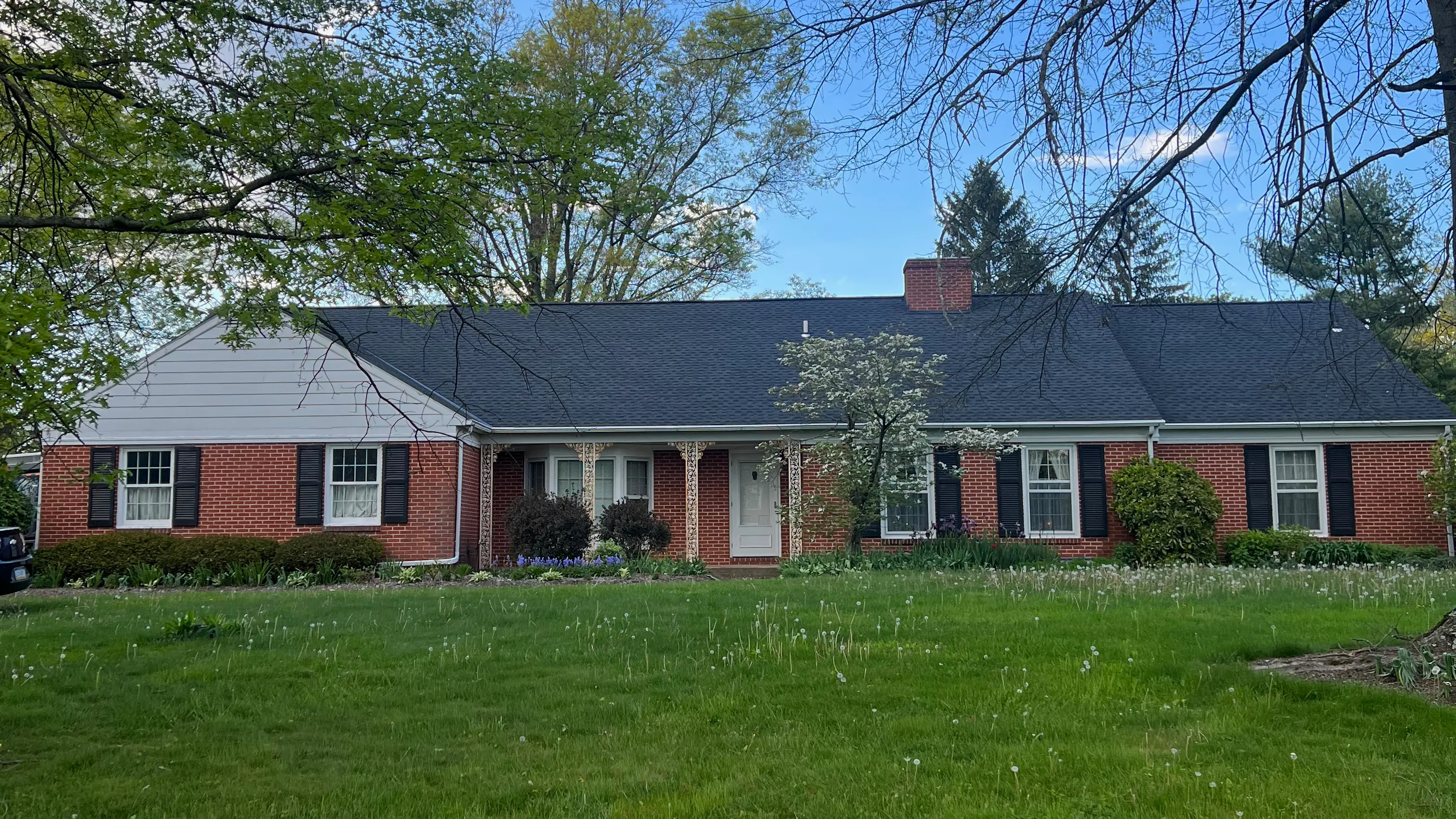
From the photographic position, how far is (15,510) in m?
18.1

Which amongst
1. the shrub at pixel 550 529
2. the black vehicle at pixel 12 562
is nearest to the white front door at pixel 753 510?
the shrub at pixel 550 529

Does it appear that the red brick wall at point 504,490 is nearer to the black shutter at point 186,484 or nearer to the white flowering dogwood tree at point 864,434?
the black shutter at point 186,484

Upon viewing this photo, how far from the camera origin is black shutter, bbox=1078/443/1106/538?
60.4 ft

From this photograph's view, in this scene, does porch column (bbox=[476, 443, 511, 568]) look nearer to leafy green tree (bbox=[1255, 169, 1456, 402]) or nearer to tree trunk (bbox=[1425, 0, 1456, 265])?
leafy green tree (bbox=[1255, 169, 1456, 402])

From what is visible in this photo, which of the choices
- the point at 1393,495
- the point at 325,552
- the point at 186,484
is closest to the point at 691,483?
the point at 325,552

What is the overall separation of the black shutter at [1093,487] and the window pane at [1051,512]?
0.27 metres

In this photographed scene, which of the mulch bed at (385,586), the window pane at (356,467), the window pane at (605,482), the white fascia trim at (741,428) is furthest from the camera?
the window pane at (605,482)

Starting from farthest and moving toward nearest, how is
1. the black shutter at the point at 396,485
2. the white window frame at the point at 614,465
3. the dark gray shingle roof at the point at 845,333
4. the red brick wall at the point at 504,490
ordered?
1. the white window frame at the point at 614,465
2. the red brick wall at the point at 504,490
3. the dark gray shingle roof at the point at 845,333
4. the black shutter at the point at 396,485

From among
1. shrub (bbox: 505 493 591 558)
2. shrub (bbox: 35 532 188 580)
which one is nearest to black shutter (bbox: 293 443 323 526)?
shrub (bbox: 35 532 188 580)

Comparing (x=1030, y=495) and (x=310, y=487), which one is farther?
(x=1030, y=495)

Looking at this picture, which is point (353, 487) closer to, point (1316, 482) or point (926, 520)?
point (926, 520)

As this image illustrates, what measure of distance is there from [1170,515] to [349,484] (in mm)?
14048

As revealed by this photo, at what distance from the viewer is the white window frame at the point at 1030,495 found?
18500mm

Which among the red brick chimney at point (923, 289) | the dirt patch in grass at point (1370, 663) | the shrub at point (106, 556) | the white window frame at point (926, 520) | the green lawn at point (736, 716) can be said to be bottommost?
the green lawn at point (736, 716)
